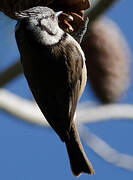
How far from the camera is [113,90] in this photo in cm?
461

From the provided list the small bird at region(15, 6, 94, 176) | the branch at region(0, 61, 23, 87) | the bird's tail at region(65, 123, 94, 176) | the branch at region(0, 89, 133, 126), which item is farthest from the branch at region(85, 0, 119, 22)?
the branch at region(0, 89, 133, 126)

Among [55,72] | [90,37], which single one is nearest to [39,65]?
[55,72]

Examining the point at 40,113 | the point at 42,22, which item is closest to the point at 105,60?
the point at 40,113

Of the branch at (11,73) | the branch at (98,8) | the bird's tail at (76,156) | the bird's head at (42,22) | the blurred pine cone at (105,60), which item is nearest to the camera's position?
the bird's head at (42,22)

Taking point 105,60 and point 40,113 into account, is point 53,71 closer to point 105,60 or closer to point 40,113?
point 40,113

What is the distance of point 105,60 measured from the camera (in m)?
4.51

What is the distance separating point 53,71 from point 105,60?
5.44ft

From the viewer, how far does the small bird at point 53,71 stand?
9.45ft

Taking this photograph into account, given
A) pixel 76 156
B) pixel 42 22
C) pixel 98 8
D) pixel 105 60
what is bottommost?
pixel 105 60

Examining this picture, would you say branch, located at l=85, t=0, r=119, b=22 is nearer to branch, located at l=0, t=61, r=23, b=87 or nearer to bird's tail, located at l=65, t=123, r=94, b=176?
branch, located at l=0, t=61, r=23, b=87

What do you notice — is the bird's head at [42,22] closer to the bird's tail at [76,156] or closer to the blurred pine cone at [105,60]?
the bird's tail at [76,156]

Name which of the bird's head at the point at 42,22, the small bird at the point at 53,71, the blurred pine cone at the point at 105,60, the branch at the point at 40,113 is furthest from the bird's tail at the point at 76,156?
the blurred pine cone at the point at 105,60

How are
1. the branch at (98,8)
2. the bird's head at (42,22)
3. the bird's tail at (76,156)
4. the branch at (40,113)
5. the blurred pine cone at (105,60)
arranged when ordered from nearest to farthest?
the bird's head at (42,22) < the bird's tail at (76,156) < the branch at (98,8) < the branch at (40,113) < the blurred pine cone at (105,60)

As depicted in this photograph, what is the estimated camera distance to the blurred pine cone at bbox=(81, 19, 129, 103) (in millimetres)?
4453
